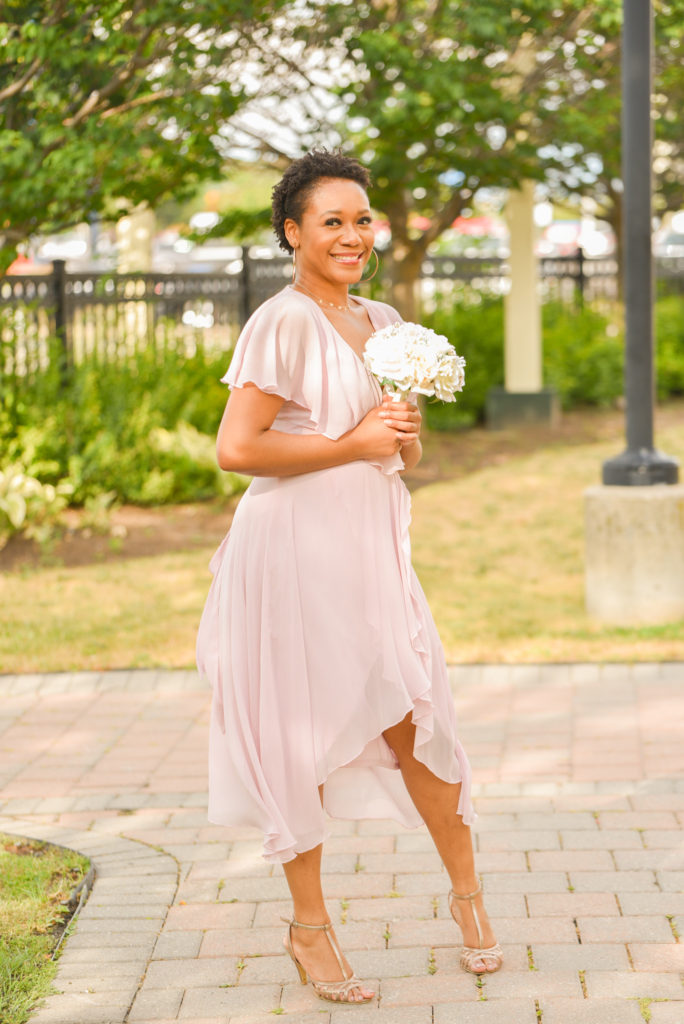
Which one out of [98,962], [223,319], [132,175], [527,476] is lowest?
[98,962]

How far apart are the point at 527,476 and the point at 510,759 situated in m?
6.51

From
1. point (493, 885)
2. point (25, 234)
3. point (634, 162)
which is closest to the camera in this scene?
point (493, 885)

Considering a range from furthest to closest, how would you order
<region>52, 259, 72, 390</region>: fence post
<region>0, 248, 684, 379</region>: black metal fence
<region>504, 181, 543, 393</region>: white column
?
<region>504, 181, 543, 393</region>: white column
<region>52, 259, 72, 390</region>: fence post
<region>0, 248, 684, 379</region>: black metal fence

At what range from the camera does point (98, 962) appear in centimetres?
356

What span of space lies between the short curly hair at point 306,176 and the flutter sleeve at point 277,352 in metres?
0.26

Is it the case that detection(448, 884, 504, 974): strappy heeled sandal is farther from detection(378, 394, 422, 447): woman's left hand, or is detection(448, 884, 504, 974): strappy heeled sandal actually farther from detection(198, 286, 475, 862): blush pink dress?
detection(378, 394, 422, 447): woman's left hand

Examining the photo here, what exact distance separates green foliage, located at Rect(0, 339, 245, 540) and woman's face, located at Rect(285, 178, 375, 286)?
6.46m

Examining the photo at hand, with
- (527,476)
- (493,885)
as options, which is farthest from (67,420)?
(493,885)

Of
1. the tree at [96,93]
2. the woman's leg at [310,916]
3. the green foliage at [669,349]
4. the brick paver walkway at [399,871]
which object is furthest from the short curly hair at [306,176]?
the green foliage at [669,349]

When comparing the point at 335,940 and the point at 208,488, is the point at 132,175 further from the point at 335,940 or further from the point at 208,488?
the point at 335,940

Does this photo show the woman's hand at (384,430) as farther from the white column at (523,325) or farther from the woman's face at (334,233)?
the white column at (523,325)

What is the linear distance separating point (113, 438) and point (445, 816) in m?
7.23

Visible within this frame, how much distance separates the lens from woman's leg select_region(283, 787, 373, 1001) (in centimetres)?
334

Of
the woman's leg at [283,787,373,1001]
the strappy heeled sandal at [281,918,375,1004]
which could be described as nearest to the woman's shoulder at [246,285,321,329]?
the woman's leg at [283,787,373,1001]
